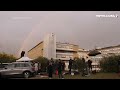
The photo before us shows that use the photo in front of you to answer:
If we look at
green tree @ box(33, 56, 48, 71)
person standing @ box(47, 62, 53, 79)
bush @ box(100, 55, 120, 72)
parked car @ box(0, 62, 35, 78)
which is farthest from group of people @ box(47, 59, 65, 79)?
bush @ box(100, 55, 120, 72)

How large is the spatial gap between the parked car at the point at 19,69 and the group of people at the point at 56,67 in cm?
A: 70

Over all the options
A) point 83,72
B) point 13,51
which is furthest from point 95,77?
point 13,51

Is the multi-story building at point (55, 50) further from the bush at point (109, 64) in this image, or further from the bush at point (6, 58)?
the bush at point (109, 64)

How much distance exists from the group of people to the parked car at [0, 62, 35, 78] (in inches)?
27.4

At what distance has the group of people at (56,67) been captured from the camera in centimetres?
1505

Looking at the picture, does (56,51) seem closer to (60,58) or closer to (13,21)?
(60,58)

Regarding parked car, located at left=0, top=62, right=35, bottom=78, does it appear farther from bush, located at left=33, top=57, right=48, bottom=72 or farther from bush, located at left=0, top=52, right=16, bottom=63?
bush, located at left=33, top=57, right=48, bottom=72

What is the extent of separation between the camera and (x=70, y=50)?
15109 mm

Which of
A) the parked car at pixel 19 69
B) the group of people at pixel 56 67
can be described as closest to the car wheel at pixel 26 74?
the parked car at pixel 19 69

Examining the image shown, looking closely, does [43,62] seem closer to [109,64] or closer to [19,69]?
[19,69]

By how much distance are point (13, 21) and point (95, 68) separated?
12.0 ft

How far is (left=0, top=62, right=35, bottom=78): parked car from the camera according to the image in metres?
15.0
